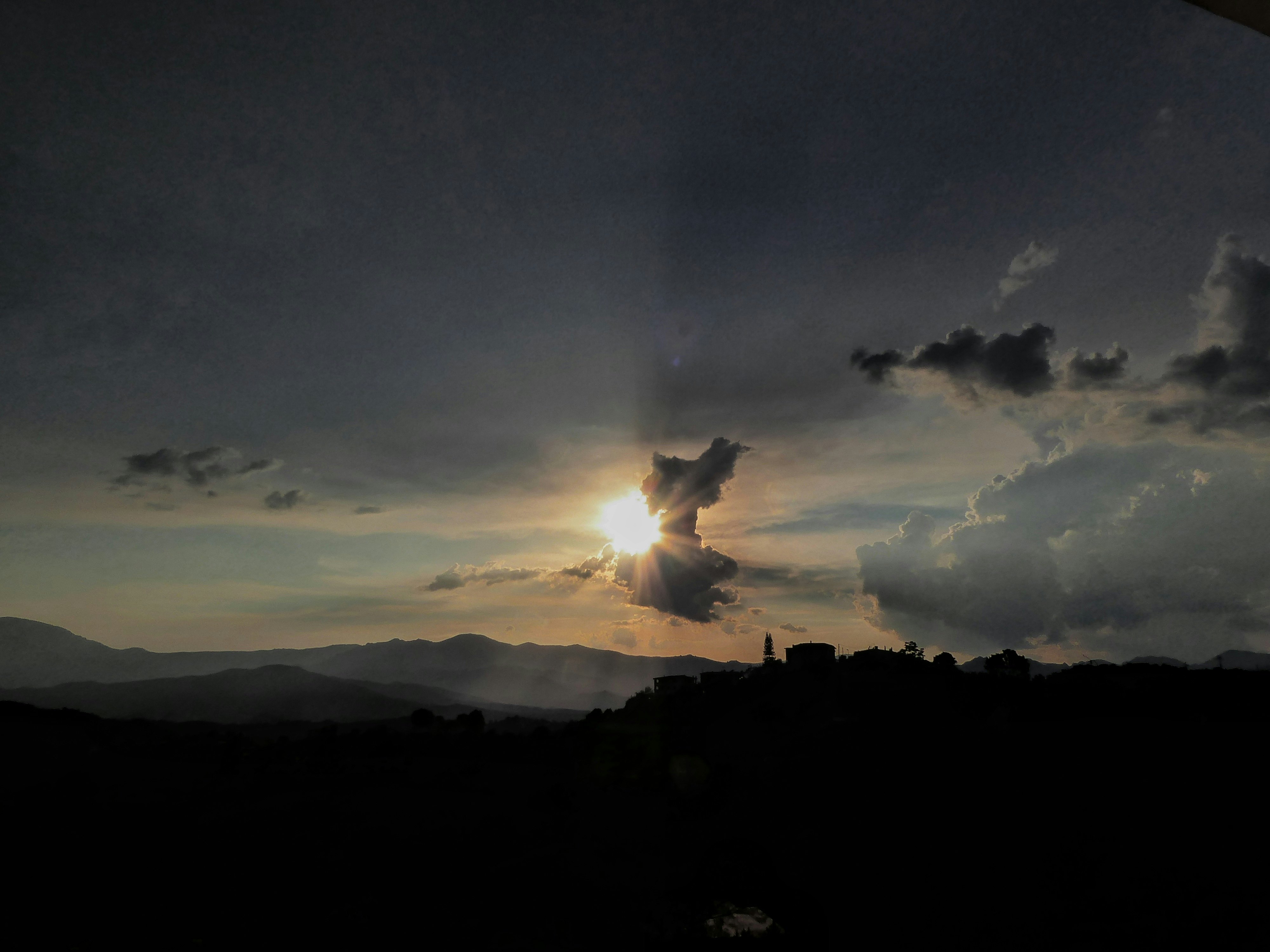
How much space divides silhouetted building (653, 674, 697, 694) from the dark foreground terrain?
4916cm

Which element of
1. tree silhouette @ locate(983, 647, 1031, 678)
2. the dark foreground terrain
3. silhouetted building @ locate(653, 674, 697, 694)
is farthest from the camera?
silhouetted building @ locate(653, 674, 697, 694)

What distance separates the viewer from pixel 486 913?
34875 millimetres

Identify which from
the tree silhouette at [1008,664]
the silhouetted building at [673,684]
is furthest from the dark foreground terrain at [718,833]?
the silhouetted building at [673,684]

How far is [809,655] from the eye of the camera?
12031cm

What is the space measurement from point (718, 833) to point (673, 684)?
88.0 meters

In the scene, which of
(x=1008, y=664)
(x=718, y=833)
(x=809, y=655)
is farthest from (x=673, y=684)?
(x=718, y=833)

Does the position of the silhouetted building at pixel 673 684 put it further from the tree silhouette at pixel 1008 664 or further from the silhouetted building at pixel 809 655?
the tree silhouette at pixel 1008 664

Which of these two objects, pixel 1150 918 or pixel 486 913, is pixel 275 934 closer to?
pixel 486 913

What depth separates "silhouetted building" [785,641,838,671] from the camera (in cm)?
11312

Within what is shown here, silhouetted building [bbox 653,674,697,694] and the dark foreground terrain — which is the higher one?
silhouetted building [bbox 653,674,697,694]

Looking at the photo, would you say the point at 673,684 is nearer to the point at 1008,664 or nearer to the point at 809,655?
the point at 809,655

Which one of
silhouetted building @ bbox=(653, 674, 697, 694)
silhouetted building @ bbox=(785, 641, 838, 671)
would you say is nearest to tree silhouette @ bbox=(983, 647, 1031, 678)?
silhouetted building @ bbox=(785, 641, 838, 671)

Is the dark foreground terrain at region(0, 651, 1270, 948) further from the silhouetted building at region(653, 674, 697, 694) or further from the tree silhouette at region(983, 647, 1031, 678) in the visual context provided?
the silhouetted building at region(653, 674, 697, 694)

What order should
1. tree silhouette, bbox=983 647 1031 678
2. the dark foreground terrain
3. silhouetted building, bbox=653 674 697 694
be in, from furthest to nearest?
silhouetted building, bbox=653 674 697 694 → tree silhouette, bbox=983 647 1031 678 → the dark foreground terrain
